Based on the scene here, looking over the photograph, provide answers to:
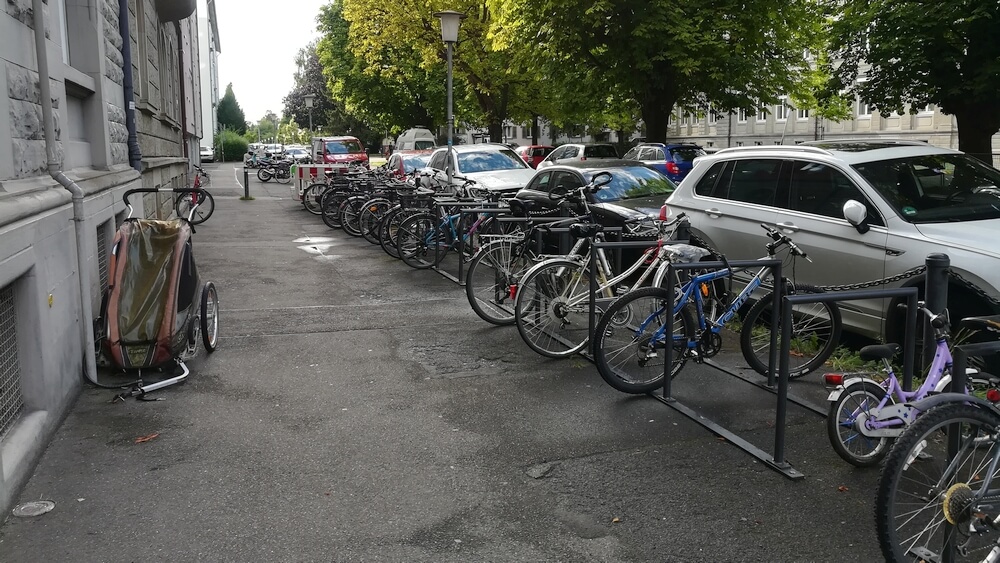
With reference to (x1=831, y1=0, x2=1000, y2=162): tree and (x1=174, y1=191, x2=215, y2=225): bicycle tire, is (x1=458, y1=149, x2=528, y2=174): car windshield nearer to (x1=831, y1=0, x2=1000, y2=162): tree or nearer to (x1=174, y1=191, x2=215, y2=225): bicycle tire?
(x1=174, y1=191, x2=215, y2=225): bicycle tire

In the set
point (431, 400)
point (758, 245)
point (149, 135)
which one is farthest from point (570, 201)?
point (149, 135)

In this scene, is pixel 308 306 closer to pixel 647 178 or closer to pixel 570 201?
pixel 570 201

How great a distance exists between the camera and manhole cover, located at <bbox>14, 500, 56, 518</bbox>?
4004 millimetres

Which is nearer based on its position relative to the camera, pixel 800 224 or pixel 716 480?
pixel 716 480

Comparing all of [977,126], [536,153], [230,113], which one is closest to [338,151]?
[536,153]

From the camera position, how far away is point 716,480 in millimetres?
4457

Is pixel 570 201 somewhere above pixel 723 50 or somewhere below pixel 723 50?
below

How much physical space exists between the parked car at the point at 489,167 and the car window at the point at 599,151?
47.7ft

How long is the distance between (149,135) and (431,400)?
9.19 m

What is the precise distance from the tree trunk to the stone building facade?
16.3 meters

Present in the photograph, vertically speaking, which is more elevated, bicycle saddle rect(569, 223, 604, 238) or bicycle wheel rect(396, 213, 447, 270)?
bicycle saddle rect(569, 223, 604, 238)

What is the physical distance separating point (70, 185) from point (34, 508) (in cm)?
254

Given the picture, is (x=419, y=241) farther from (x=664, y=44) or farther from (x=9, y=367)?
(x=664, y=44)

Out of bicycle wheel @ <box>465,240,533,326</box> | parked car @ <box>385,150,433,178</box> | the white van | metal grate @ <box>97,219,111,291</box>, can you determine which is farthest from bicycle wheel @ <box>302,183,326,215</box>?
the white van
